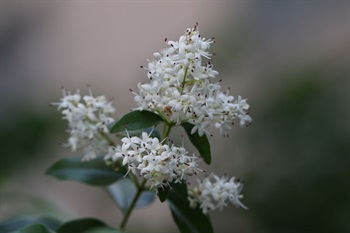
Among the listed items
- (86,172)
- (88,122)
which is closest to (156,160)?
(88,122)

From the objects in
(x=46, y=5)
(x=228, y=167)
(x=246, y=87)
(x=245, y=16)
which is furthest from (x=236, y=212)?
(x=46, y=5)

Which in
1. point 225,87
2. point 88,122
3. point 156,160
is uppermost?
point 225,87

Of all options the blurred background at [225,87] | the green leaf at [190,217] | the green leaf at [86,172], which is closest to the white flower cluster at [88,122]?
the green leaf at [86,172]

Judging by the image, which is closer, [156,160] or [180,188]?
[156,160]

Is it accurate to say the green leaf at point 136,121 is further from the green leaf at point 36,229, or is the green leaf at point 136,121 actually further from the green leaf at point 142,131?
the green leaf at point 36,229

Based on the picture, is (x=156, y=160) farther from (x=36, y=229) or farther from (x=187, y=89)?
(x=36, y=229)

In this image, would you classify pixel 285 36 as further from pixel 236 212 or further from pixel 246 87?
pixel 236 212
